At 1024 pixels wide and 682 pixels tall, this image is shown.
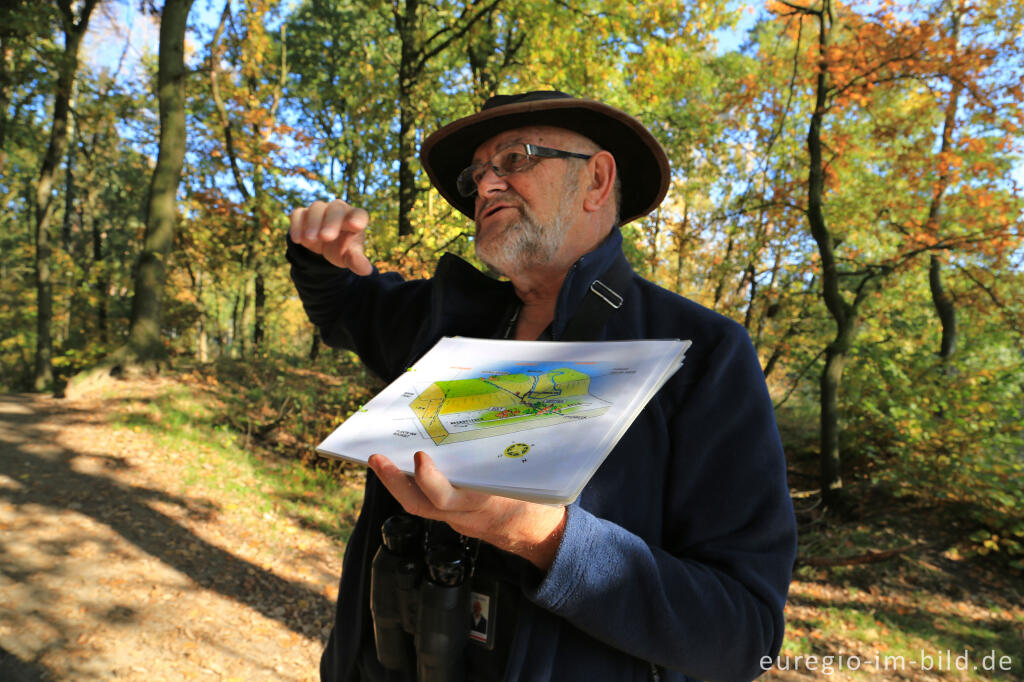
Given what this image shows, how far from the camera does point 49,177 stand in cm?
1186

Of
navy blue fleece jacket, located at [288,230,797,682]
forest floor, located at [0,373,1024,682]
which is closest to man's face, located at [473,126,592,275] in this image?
navy blue fleece jacket, located at [288,230,797,682]

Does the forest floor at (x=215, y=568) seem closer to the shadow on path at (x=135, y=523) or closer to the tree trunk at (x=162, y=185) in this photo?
the shadow on path at (x=135, y=523)

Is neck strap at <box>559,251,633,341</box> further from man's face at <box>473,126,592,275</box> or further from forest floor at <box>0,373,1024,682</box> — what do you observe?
forest floor at <box>0,373,1024,682</box>

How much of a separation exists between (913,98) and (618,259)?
1317 centimetres

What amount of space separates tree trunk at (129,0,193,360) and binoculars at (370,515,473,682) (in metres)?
→ 8.94

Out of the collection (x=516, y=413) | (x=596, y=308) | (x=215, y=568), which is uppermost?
(x=596, y=308)

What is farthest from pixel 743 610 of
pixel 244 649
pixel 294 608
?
pixel 294 608

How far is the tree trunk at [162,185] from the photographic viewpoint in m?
8.63

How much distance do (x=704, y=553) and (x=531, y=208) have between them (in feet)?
3.81

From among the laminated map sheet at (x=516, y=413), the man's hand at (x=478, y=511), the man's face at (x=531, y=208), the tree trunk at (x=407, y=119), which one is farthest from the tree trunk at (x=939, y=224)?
the man's hand at (x=478, y=511)

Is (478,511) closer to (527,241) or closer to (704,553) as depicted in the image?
(704,553)

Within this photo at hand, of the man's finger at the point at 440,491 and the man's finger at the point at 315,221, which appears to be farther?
the man's finger at the point at 315,221

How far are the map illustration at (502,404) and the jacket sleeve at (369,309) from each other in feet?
2.65

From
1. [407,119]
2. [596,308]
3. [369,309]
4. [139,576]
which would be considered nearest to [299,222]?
[369,309]
